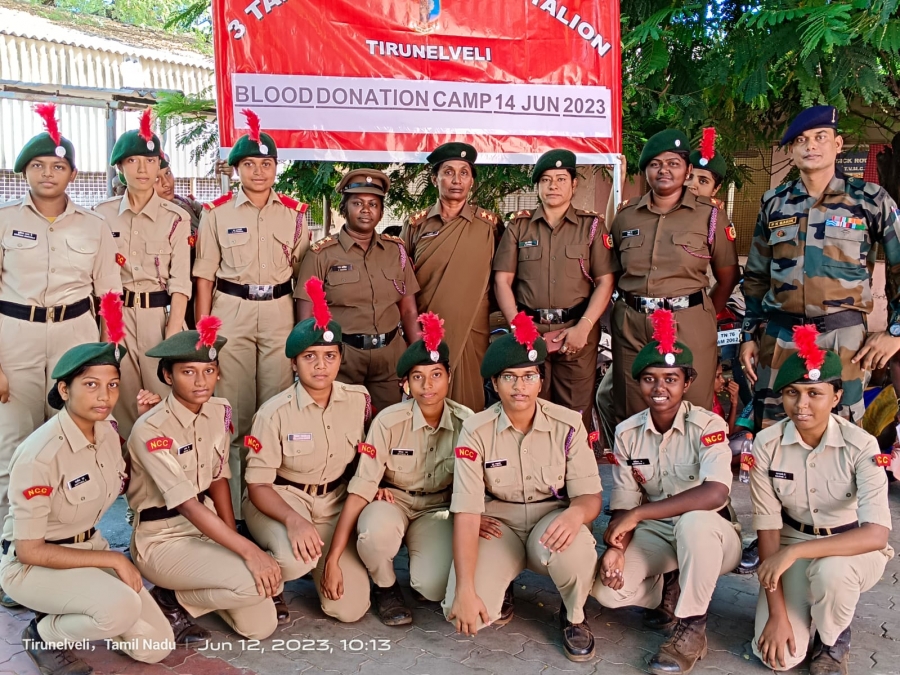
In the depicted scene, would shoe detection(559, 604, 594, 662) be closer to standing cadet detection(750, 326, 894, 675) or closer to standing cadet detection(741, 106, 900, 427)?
standing cadet detection(750, 326, 894, 675)

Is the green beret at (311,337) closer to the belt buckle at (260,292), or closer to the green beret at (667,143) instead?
the belt buckle at (260,292)

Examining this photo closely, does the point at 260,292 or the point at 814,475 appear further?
the point at 260,292

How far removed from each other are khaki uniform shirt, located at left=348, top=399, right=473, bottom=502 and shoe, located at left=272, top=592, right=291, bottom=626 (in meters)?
0.59

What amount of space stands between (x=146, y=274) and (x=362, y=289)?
3.48ft

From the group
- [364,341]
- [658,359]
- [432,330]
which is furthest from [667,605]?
[364,341]

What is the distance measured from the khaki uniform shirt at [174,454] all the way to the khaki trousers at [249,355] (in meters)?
0.65

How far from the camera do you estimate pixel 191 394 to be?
11.4ft

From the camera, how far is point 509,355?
342 centimetres

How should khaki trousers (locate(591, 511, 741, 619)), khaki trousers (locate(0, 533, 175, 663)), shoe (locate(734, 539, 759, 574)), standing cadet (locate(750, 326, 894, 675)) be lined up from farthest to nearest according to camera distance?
shoe (locate(734, 539, 759, 574))
khaki trousers (locate(591, 511, 741, 619))
standing cadet (locate(750, 326, 894, 675))
khaki trousers (locate(0, 533, 175, 663))

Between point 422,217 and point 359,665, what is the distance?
249 cm

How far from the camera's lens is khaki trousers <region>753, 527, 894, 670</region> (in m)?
3.02

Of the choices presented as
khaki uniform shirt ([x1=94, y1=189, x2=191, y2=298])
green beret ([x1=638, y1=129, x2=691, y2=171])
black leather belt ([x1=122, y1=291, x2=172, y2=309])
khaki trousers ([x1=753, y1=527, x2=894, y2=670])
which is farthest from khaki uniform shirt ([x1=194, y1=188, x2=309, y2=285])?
khaki trousers ([x1=753, y1=527, x2=894, y2=670])

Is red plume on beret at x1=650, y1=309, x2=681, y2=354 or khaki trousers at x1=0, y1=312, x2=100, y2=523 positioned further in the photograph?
khaki trousers at x1=0, y1=312, x2=100, y2=523

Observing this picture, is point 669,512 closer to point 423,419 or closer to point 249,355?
point 423,419
